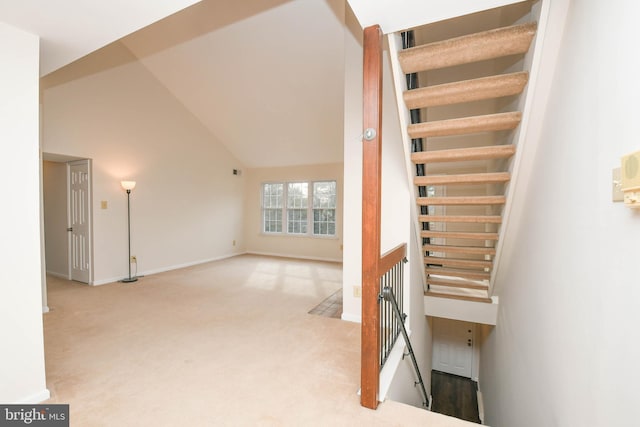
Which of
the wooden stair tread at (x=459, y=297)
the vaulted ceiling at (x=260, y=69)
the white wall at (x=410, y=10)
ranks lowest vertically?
the wooden stair tread at (x=459, y=297)

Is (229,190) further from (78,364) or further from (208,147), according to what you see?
(78,364)

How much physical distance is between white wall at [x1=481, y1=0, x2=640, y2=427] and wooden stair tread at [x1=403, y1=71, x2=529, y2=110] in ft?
0.76

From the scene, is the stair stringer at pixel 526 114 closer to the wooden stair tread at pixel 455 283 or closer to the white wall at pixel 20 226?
the wooden stair tread at pixel 455 283

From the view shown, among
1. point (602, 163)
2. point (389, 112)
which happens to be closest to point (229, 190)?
point (389, 112)

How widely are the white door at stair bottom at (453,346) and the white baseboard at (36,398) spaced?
5.42 metres

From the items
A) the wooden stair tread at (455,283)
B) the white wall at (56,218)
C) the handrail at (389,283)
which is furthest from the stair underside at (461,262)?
the white wall at (56,218)

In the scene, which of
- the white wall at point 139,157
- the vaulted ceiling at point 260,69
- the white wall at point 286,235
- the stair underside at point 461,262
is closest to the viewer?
the stair underside at point 461,262

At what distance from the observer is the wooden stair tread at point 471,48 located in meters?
1.68

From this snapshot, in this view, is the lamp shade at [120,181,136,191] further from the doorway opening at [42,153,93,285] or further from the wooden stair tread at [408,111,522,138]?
the wooden stair tread at [408,111,522,138]

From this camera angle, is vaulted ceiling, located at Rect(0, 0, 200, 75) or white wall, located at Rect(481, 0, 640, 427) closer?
white wall, located at Rect(481, 0, 640, 427)

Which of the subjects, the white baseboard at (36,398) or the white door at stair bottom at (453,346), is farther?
the white door at stair bottom at (453,346)

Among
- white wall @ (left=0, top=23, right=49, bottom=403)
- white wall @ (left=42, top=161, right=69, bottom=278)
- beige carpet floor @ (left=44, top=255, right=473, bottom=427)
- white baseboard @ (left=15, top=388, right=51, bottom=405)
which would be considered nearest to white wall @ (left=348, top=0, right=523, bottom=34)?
white wall @ (left=0, top=23, right=49, bottom=403)

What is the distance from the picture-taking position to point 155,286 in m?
4.59

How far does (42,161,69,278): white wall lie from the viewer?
16.3 ft
